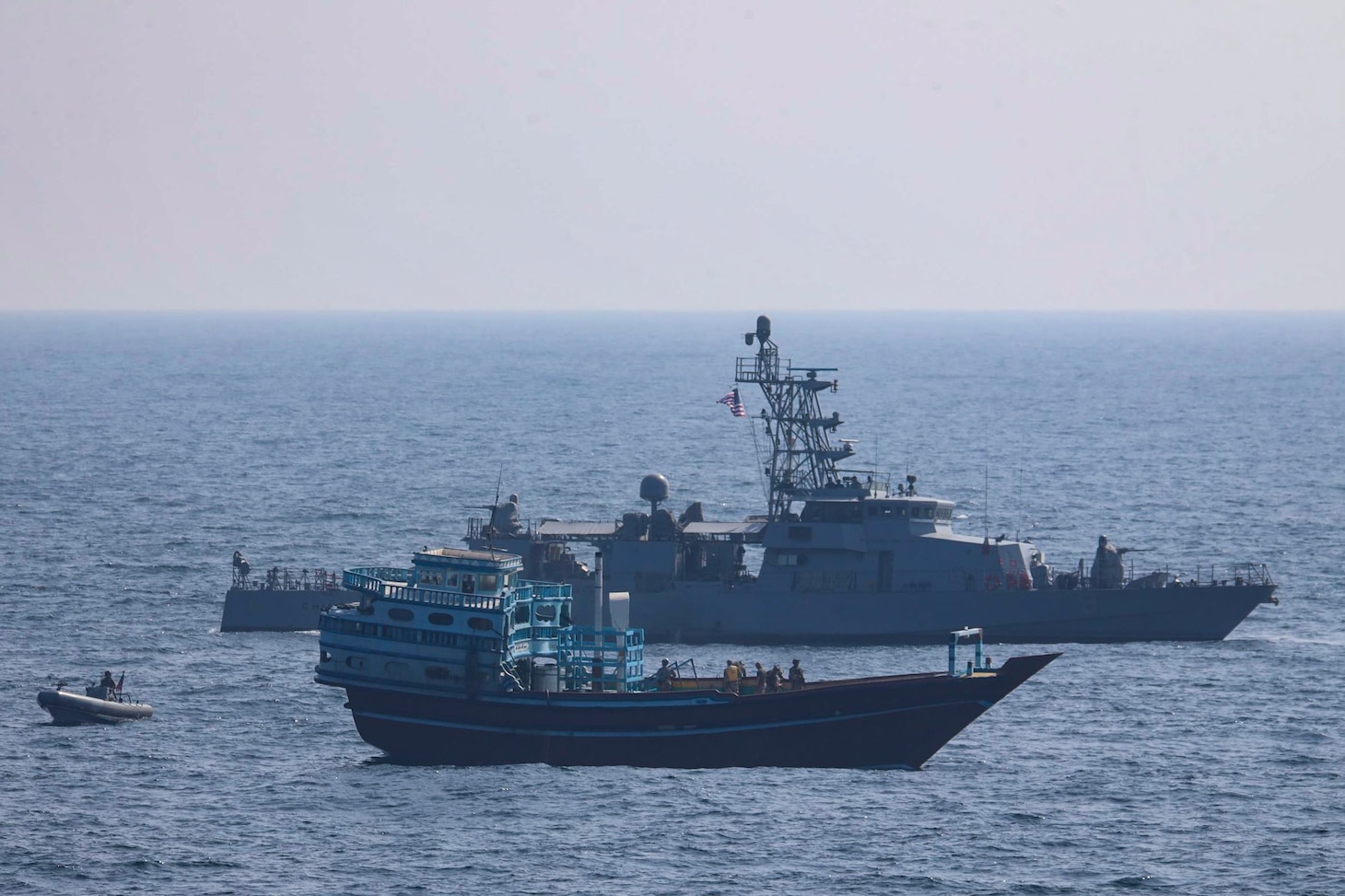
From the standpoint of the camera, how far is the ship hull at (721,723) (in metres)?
59.6

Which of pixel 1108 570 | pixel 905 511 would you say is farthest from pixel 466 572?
pixel 1108 570

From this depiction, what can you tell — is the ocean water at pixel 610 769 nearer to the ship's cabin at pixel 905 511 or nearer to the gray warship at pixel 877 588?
the gray warship at pixel 877 588

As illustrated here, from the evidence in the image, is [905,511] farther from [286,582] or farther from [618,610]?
[286,582]

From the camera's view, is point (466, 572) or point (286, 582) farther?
point (286, 582)

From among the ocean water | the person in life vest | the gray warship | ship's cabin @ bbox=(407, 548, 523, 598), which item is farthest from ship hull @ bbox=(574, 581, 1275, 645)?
the person in life vest

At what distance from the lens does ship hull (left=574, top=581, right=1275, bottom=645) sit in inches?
3076

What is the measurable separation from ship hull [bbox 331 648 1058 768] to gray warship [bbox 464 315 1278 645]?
58.0 ft

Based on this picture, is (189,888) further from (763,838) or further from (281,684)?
(281,684)

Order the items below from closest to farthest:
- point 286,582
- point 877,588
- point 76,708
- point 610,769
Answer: point 610,769 → point 76,708 → point 877,588 → point 286,582

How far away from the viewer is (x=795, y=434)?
8231 centimetres

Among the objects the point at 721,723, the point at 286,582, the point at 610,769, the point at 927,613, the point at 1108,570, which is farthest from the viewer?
the point at 286,582

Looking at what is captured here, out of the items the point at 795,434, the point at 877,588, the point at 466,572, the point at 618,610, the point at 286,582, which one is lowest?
the point at 286,582

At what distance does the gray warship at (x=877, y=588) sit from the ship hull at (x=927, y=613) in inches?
1.4

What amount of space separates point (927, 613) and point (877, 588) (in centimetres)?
220
